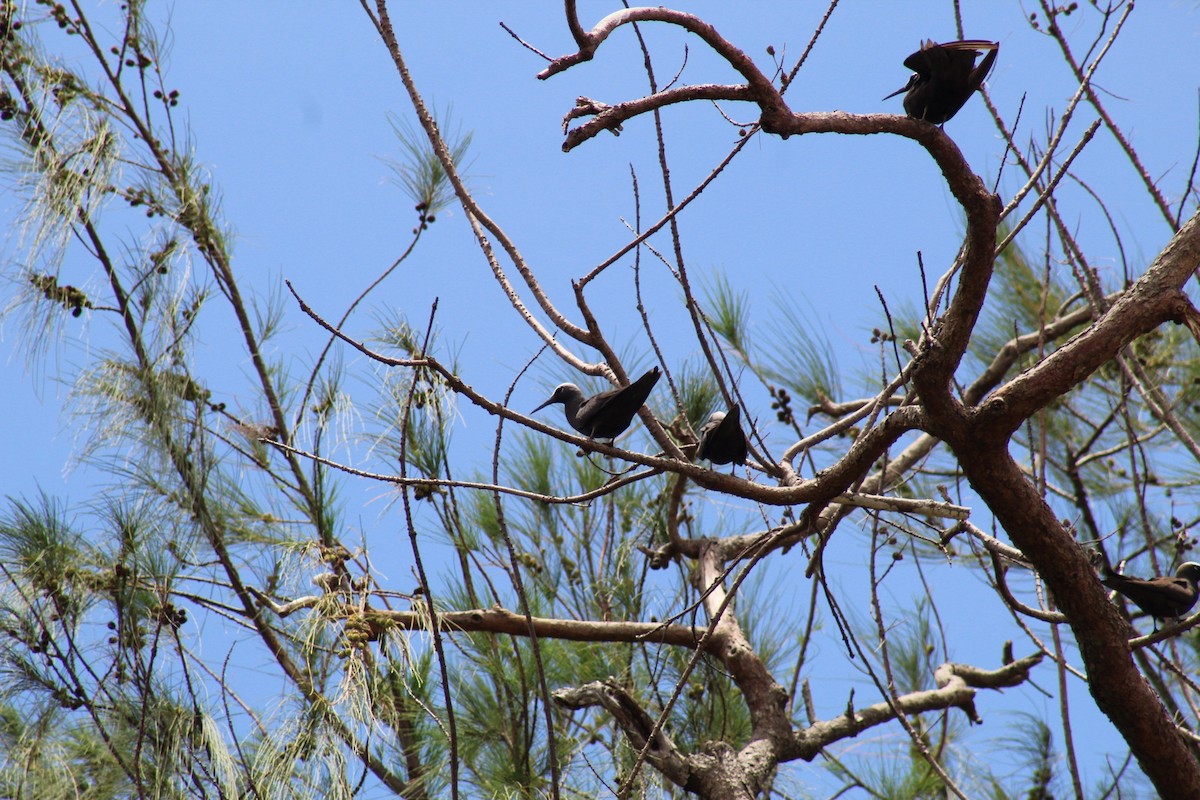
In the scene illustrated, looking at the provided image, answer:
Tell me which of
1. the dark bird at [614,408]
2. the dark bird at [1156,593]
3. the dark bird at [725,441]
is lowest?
the dark bird at [1156,593]

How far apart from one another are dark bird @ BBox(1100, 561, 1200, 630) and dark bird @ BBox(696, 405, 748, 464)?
95 cm

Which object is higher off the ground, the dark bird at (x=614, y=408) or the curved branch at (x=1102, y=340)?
the dark bird at (x=614, y=408)

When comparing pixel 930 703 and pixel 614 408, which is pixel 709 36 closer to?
pixel 614 408

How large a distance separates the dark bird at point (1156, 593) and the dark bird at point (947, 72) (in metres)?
1.29

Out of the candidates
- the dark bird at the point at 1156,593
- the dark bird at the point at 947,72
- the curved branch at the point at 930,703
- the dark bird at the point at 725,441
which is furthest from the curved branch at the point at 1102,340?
the curved branch at the point at 930,703

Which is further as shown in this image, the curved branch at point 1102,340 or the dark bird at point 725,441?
the dark bird at point 725,441

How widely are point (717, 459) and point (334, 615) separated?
36.3 inches

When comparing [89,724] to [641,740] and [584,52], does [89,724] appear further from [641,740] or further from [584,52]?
[584,52]

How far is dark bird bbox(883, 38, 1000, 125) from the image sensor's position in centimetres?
184

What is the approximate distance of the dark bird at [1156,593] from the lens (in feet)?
8.55

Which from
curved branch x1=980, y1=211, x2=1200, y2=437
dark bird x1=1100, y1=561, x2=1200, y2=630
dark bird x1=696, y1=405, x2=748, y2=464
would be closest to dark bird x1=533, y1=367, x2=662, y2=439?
dark bird x1=696, y1=405, x2=748, y2=464

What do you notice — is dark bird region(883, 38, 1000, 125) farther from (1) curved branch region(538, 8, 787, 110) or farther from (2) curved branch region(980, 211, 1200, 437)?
(2) curved branch region(980, 211, 1200, 437)

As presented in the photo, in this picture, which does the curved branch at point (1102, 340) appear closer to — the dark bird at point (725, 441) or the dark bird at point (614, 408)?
the dark bird at point (725, 441)

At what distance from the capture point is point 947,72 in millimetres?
1858
